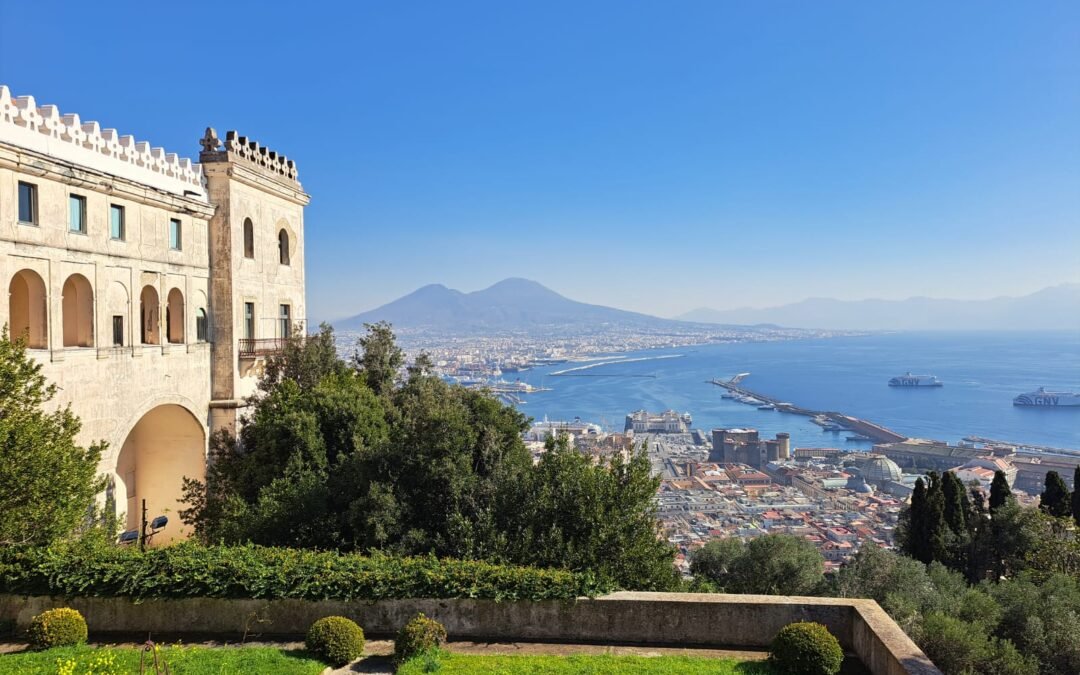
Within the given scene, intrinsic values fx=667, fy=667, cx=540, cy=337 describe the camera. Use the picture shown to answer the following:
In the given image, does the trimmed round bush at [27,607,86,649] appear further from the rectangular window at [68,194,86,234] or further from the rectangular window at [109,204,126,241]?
the rectangular window at [109,204,126,241]

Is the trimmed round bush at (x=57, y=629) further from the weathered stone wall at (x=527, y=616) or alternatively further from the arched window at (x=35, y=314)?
the arched window at (x=35, y=314)

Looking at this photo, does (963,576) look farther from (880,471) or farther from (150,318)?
(880,471)

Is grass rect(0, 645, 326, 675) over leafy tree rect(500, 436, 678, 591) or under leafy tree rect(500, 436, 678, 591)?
under

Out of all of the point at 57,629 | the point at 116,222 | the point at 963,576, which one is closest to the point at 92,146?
the point at 116,222

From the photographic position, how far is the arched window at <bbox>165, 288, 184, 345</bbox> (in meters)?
18.2

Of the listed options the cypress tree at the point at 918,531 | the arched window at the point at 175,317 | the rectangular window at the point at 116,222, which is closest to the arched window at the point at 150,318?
the arched window at the point at 175,317

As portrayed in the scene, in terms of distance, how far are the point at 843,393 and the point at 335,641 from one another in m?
129

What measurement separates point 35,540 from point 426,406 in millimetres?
6866

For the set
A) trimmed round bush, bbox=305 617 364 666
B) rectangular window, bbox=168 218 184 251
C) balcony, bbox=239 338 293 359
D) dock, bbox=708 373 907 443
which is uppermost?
rectangular window, bbox=168 218 184 251

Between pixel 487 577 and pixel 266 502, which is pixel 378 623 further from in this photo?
pixel 266 502

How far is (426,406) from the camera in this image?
14.3m

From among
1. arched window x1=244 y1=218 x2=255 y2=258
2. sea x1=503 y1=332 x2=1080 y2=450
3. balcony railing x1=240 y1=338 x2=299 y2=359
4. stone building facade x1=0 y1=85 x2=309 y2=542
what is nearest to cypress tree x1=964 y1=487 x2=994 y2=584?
balcony railing x1=240 y1=338 x2=299 y2=359

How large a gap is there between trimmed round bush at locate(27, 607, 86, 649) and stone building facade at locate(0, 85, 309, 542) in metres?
5.97

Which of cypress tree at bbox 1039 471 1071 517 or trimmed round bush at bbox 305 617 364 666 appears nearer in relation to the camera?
trimmed round bush at bbox 305 617 364 666
